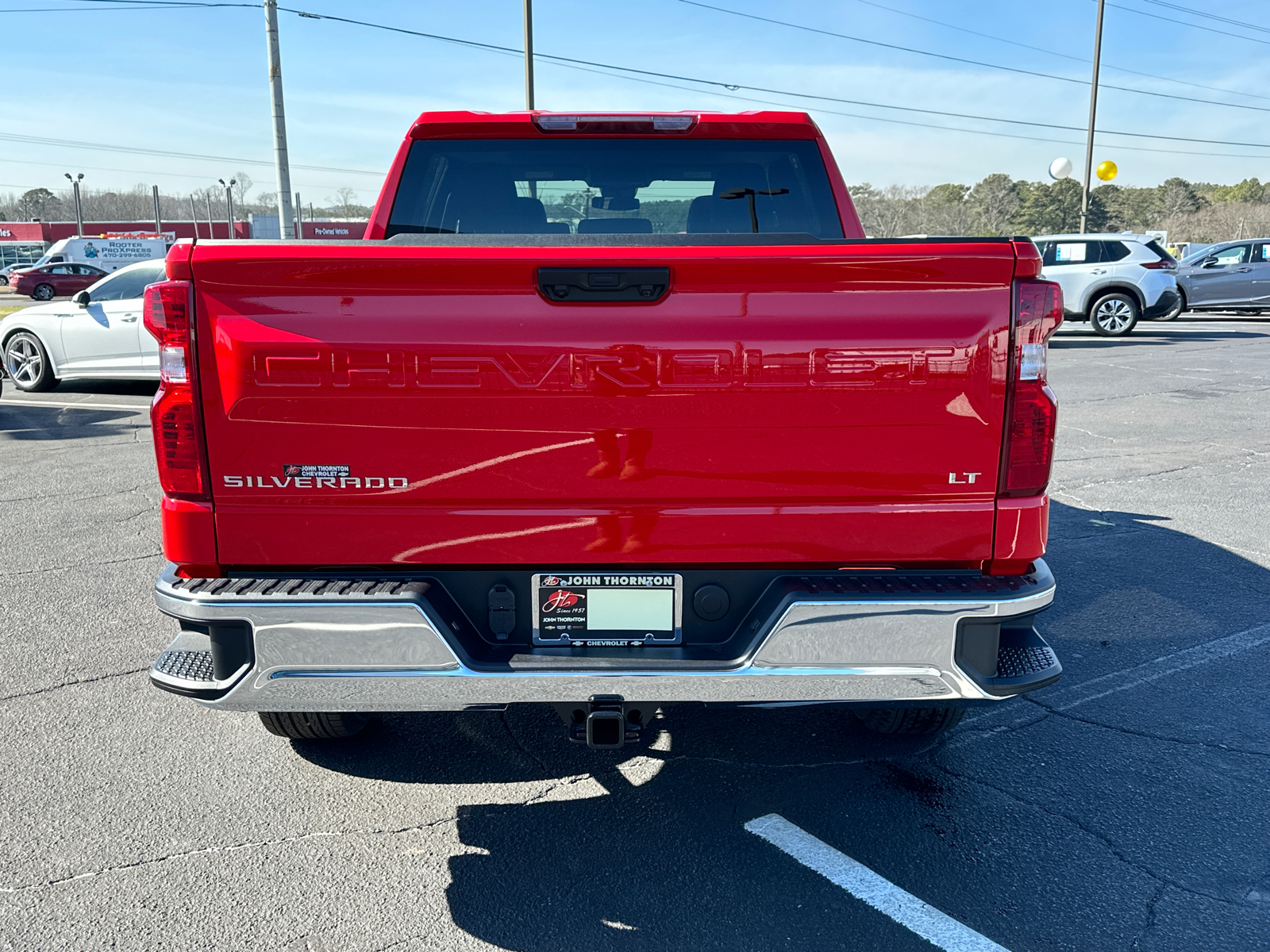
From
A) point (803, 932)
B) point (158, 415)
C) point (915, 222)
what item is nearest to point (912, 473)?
point (803, 932)

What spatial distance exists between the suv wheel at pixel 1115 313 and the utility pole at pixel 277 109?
15537 millimetres

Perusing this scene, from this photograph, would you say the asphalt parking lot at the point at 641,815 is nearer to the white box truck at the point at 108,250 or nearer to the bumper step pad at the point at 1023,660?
the bumper step pad at the point at 1023,660

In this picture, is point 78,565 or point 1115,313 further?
point 1115,313

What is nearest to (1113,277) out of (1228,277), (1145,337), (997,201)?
(1145,337)

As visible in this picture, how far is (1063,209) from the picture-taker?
3420 inches

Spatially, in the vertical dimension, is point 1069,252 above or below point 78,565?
above

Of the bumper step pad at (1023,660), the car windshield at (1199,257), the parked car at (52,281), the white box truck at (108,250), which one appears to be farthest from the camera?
the white box truck at (108,250)

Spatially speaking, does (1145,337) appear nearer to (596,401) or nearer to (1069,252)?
(1069,252)

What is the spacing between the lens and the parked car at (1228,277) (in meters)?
22.2

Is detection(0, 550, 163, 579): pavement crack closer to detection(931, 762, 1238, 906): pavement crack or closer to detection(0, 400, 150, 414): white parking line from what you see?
detection(931, 762, 1238, 906): pavement crack

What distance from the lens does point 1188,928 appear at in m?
2.50

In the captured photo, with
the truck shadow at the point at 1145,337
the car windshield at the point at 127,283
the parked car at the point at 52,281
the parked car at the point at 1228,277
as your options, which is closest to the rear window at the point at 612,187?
the car windshield at the point at 127,283

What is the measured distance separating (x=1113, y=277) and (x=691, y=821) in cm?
1856

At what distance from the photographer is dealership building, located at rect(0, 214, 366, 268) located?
7056 cm
